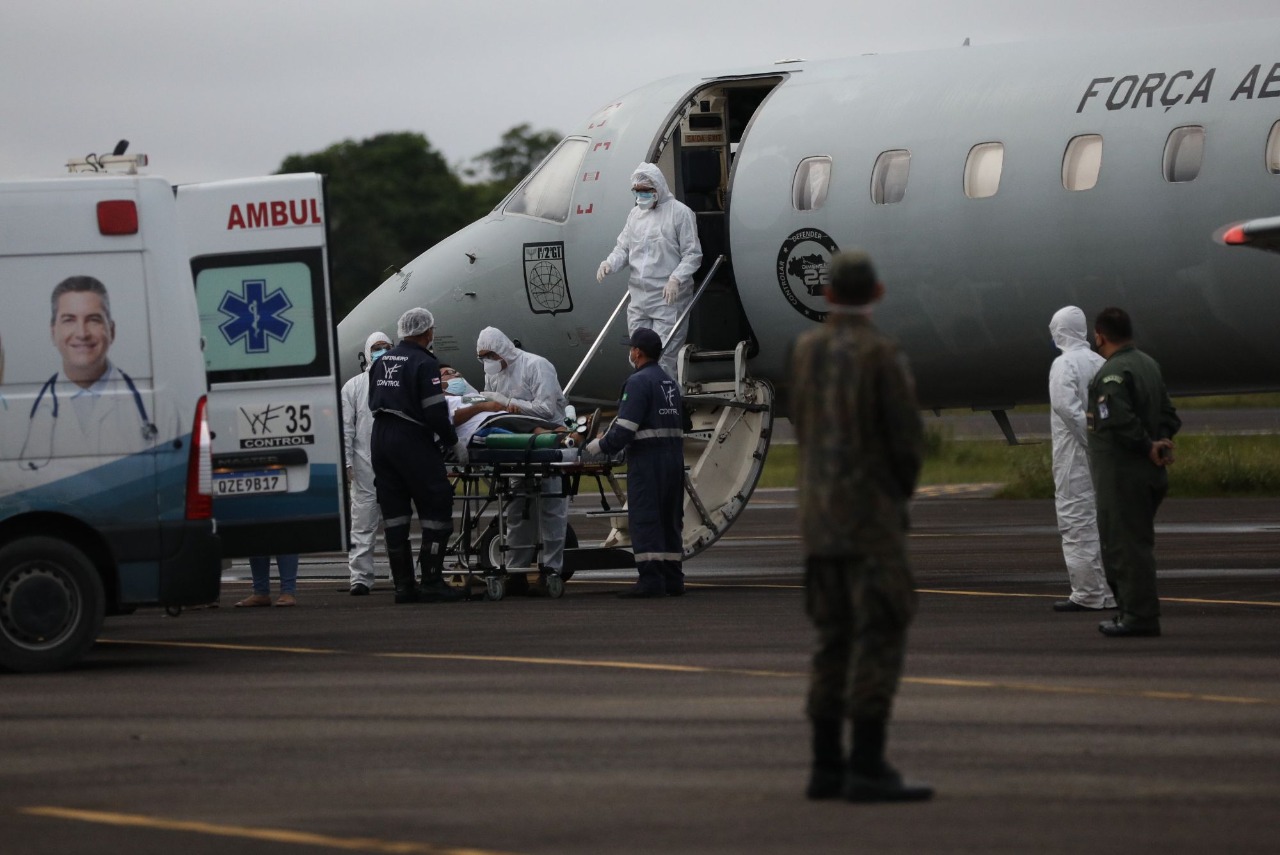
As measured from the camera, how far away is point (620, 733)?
9141mm

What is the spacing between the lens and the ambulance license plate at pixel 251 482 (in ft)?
44.3

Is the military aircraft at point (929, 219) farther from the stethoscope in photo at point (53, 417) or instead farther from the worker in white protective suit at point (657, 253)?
the stethoscope in photo at point (53, 417)

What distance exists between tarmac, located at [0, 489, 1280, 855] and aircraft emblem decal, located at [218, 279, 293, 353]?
203 cm

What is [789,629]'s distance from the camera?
43.8 feet

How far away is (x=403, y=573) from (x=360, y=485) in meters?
1.82

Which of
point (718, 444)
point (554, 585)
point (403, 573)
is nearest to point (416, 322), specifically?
point (403, 573)

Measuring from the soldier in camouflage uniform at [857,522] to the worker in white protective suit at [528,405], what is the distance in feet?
28.0

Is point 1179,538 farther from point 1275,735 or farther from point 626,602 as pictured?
point 1275,735

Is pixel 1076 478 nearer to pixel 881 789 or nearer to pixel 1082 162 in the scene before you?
pixel 1082 162

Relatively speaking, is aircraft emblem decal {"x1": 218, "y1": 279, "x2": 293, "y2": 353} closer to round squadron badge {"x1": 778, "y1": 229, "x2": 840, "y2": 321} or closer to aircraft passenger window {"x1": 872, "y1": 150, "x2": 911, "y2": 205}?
round squadron badge {"x1": 778, "y1": 229, "x2": 840, "y2": 321}

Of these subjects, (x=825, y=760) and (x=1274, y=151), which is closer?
(x=825, y=760)

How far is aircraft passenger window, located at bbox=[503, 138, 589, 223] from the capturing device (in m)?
20.0

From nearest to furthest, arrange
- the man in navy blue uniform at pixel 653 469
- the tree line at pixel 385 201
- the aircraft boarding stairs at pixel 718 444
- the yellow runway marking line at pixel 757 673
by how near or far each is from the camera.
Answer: the yellow runway marking line at pixel 757 673
the man in navy blue uniform at pixel 653 469
the aircraft boarding stairs at pixel 718 444
the tree line at pixel 385 201

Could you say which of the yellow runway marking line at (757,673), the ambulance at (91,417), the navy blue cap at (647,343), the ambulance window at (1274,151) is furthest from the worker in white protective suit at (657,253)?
the ambulance at (91,417)
